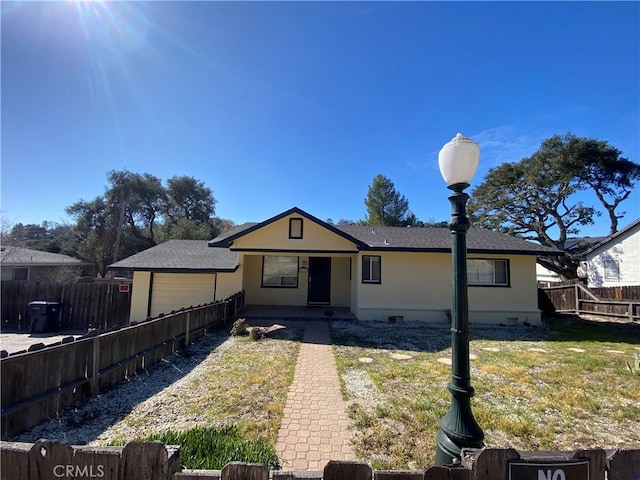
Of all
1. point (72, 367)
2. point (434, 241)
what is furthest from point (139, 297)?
point (434, 241)

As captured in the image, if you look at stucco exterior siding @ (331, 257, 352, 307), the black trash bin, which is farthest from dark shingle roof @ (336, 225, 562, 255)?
the black trash bin

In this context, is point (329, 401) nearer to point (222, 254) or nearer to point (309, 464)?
point (309, 464)

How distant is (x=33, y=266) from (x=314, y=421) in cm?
2568

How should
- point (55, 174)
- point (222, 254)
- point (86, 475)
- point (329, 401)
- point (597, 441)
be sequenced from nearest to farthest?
point (86, 475)
point (597, 441)
point (329, 401)
point (222, 254)
point (55, 174)

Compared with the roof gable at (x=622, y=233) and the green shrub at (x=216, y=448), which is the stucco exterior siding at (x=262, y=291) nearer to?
the green shrub at (x=216, y=448)

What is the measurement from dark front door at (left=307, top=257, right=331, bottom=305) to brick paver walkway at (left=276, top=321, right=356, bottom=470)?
7.56 m

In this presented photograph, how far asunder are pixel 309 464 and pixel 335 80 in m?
10.6

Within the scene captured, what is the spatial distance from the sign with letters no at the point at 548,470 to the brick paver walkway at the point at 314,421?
82.7 inches

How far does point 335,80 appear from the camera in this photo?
10.1 m

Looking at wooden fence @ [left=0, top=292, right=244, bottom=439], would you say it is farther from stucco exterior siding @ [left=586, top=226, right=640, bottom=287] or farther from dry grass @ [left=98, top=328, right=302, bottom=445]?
stucco exterior siding @ [left=586, top=226, right=640, bottom=287]

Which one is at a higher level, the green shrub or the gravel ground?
the green shrub

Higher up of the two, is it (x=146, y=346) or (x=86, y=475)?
(x=86, y=475)

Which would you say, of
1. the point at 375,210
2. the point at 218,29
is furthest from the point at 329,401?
the point at 375,210

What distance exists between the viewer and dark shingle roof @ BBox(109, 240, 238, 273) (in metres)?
11.6
